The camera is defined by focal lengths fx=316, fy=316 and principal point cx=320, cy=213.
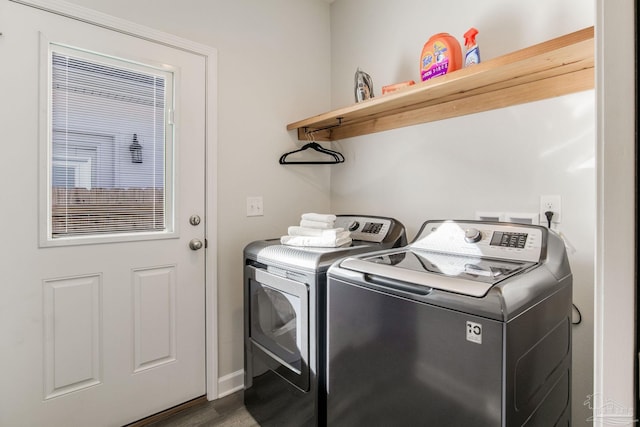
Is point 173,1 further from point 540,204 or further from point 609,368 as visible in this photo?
point 609,368

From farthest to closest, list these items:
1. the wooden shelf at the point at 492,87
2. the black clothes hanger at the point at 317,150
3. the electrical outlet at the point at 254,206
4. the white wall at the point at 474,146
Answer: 1. the black clothes hanger at the point at 317,150
2. the electrical outlet at the point at 254,206
3. the white wall at the point at 474,146
4. the wooden shelf at the point at 492,87

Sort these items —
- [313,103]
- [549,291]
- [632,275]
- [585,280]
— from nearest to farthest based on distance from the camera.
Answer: [632,275] → [549,291] → [585,280] → [313,103]

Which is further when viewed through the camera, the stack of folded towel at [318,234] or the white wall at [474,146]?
the stack of folded towel at [318,234]

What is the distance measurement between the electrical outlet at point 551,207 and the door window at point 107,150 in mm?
1841

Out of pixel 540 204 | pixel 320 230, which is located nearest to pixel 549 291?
pixel 540 204

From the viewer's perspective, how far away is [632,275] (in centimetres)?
44

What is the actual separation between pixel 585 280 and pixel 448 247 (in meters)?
0.54

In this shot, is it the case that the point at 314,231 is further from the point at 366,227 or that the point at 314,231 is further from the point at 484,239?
the point at 484,239

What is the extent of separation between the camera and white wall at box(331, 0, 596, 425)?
1.29 meters

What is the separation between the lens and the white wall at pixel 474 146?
129 centimetres

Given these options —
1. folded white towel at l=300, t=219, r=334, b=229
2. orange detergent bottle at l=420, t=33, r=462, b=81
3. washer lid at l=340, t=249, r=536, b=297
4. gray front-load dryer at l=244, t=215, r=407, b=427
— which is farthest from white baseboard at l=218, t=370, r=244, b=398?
orange detergent bottle at l=420, t=33, r=462, b=81

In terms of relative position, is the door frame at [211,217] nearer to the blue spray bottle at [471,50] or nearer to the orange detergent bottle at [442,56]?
the orange detergent bottle at [442,56]

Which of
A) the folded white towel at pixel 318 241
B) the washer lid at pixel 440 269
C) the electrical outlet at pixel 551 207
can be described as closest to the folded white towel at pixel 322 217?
the folded white towel at pixel 318 241

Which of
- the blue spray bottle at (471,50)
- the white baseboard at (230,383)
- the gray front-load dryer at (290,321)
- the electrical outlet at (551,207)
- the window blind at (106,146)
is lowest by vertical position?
the white baseboard at (230,383)
